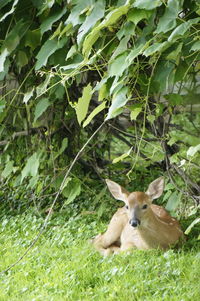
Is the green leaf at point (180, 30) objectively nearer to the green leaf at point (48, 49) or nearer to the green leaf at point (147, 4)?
the green leaf at point (147, 4)

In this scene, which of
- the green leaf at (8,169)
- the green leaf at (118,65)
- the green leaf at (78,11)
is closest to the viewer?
the green leaf at (118,65)

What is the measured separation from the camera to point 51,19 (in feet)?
13.6

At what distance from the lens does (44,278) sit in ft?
13.6

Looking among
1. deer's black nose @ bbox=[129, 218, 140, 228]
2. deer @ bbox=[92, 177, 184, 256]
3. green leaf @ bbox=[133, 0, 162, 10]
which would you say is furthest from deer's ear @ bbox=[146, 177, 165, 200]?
green leaf @ bbox=[133, 0, 162, 10]

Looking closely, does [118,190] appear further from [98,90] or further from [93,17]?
[93,17]

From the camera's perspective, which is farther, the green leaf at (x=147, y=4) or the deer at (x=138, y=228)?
the deer at (x=138, y=228)

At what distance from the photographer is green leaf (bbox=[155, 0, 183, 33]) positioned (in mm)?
3176

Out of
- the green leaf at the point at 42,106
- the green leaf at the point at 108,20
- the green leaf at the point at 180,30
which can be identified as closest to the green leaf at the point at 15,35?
the green leaf at the point at 42,106

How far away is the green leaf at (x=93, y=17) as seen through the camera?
136 inches

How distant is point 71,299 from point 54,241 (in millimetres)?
1253

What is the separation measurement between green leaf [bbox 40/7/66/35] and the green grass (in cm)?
144

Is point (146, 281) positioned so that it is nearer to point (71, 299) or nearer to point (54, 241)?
point (71, 299)

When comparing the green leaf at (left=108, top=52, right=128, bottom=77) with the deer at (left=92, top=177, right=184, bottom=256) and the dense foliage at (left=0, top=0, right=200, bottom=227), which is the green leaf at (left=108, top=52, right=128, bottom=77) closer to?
the dense foliage at (left=0, top=0, right=200, bottom=227)

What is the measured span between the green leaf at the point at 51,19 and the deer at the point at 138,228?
1362 mm
